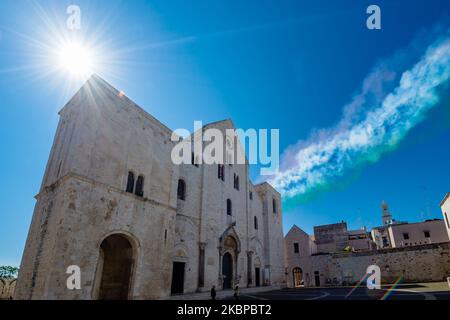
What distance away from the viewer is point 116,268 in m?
12.8

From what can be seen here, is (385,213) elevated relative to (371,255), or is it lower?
elevated

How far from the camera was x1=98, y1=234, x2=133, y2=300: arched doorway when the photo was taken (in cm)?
1222

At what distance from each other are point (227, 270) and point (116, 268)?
9.41 m

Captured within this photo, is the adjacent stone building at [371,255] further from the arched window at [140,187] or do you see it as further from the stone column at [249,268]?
the arched window at [140,187]

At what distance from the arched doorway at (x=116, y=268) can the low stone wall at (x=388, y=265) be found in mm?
23210

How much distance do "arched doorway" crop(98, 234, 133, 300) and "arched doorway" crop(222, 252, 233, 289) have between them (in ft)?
27.9

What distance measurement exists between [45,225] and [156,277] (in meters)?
5.28

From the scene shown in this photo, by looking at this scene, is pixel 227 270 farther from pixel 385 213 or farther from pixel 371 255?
pixel 385 213

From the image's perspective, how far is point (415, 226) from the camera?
35.1m

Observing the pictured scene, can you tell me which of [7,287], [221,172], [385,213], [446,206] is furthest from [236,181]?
[385,213]

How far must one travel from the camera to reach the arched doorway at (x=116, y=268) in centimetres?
1222

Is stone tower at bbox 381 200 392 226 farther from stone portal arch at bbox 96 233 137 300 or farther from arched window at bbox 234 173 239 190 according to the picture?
stone portal arch at bbox 96 233 137 300

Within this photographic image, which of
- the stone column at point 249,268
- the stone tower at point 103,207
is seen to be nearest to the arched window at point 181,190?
the stone tower at point 103,207
